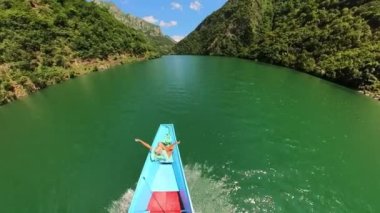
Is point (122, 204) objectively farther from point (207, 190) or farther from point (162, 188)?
point (207, 190)

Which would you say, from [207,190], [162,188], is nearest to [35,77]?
[162,188]

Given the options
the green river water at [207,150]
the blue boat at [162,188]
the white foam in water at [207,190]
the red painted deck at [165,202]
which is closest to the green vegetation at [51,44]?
the green river water at [207,150]

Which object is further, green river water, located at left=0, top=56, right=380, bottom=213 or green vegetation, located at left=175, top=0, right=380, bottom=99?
green vegetation, located at left=175, top=0, right=380, bottom=99

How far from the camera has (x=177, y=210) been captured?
45.9 feet

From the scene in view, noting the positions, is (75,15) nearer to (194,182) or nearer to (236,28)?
(194,182)

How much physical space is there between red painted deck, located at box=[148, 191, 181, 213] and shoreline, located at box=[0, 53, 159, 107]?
131 feet

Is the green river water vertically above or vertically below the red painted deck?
below

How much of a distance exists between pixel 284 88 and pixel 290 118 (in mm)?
19982

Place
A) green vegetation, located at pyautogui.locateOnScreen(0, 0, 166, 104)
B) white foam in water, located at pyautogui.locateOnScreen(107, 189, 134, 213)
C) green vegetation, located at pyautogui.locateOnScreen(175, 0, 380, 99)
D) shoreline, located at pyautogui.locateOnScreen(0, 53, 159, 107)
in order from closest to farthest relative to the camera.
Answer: white foam in water, located at pyautogui.locateOnScreen(107, 189, 134, 213)
shoreline, located at pyautogui.locateOnScreen(0, 53, 159, 107)
green vegetation, located at pyautogui.locateOnScreen(0, 0, 166, 104)
green vegetation, located at pyautogui.locateOnScreen(175, 0, 380, 99)

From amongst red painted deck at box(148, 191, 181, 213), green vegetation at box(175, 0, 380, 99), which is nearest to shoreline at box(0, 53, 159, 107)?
red painted deck at box(148, 191, 181, 213)

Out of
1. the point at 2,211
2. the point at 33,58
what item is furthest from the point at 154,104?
the point at 33,58

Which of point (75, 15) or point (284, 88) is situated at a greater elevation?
point (75, 15)

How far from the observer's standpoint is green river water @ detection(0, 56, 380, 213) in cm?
1719

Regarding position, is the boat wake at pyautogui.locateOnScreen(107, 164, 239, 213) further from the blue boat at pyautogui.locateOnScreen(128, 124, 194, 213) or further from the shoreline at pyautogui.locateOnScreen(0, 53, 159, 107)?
the shoreline at pyautogui.locateOnScreen(0, 53, 159, 107)
